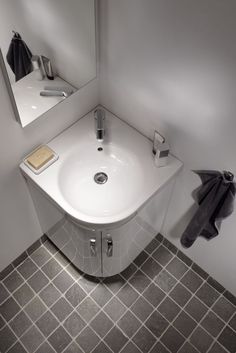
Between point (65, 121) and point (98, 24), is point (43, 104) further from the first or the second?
point (98, 24)

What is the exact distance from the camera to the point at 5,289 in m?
2.18

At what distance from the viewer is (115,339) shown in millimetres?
2041

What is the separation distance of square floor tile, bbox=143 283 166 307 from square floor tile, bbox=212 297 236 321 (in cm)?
32

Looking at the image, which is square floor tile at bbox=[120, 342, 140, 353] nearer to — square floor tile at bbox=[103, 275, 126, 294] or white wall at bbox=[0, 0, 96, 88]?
square floor tile at bbox=[103, 275, 126, 294]

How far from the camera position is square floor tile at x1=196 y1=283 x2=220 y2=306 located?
7.20 ft

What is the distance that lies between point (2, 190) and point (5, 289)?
30.7 inches

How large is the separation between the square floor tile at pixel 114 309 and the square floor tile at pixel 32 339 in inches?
15.4

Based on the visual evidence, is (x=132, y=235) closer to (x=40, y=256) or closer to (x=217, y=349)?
(x=40, y=256)

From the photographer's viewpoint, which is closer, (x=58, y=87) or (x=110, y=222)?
(x=110, y=222)

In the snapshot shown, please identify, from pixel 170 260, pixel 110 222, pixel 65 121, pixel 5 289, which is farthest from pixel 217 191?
pixel 5 289

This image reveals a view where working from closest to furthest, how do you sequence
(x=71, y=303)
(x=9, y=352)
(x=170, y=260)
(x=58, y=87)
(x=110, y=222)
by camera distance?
(x=110, y=222) → (x=58, y=87) → (x=9, y=352) → (x=71, y=303) → (x=170, y=260)

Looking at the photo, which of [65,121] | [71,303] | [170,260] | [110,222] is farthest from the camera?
[170,260]

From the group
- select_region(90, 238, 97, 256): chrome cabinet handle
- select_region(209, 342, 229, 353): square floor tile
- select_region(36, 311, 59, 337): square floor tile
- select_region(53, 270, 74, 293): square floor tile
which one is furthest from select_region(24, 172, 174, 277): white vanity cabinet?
select_region(209, 342, 229, 353): square floor tile

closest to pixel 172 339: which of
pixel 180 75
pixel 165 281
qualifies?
pixel 165 281
